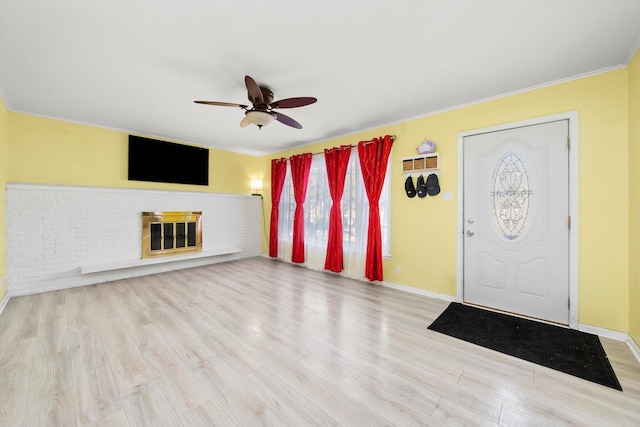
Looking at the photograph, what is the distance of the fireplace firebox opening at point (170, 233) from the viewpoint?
432 cm

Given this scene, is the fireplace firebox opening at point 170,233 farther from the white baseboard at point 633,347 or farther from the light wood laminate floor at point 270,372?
the white baseboard at point 633,347

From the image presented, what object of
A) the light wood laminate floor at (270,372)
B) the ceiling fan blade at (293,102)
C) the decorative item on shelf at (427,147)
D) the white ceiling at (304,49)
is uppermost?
the white ceiling at (304,49)

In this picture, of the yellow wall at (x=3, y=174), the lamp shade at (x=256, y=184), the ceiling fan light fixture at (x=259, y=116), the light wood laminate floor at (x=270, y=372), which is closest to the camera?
the light wood laminate floor at (x=270, y=372)

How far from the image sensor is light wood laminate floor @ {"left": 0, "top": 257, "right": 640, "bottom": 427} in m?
1.42

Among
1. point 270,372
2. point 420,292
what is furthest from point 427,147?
point 270,372

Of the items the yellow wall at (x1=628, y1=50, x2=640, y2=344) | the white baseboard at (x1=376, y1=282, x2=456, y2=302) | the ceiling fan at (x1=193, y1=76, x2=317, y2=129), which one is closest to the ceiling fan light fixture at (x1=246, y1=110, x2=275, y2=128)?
the ceiling fan at (x1=193, y1=76, x2=317, y2=129)

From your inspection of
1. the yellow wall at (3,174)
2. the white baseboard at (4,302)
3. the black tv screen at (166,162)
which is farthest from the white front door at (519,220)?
the yellow wall at (3,174)

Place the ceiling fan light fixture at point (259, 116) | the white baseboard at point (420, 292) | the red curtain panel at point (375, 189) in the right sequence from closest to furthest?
the ceiling fan light fixture at point (259, 116) < the white baseboard at point (420, 292) < the red curtain panel at point (375, 189)

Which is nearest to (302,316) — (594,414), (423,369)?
(423,369)

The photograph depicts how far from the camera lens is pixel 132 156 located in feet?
13.8

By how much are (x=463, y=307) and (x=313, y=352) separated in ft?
6.60

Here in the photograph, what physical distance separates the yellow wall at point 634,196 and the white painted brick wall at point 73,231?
5882 millimetres

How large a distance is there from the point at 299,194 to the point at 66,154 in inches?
145

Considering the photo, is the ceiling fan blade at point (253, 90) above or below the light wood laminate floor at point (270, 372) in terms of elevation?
above
